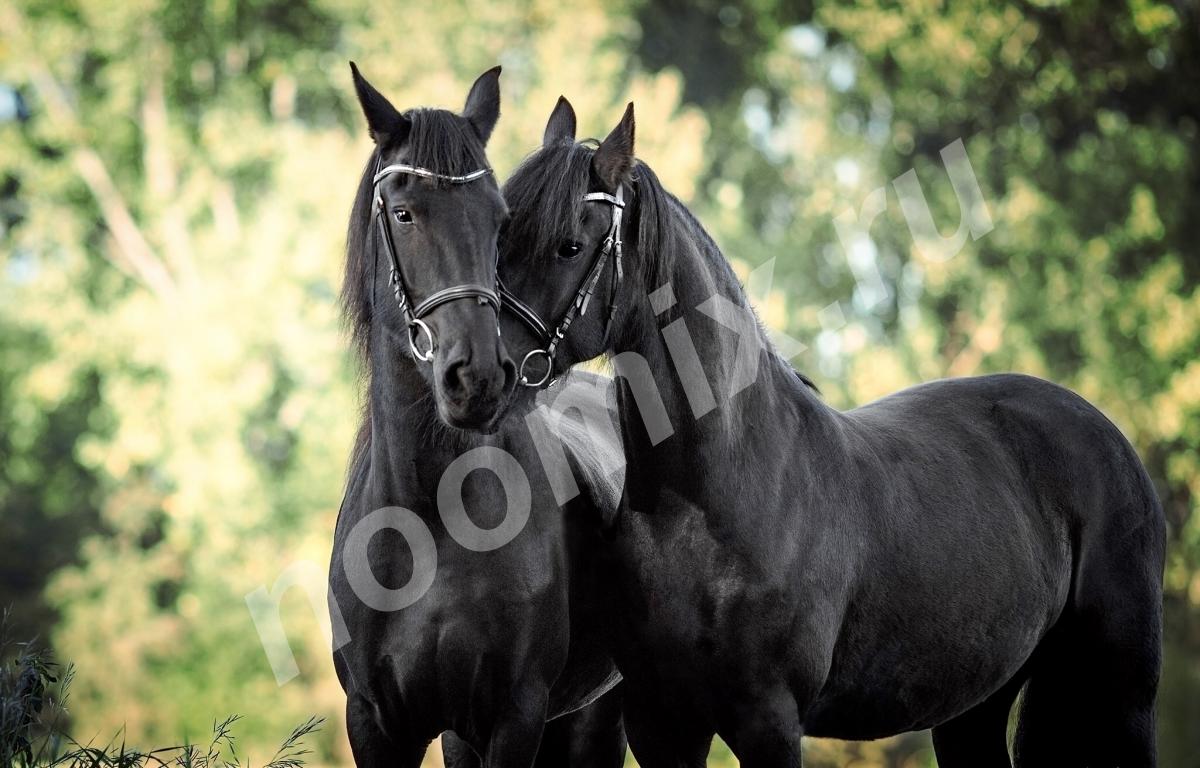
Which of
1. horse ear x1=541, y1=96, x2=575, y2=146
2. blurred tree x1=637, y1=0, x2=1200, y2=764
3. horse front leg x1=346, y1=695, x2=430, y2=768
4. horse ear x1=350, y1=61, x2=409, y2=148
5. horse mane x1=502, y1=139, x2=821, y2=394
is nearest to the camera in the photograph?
horse mane x1=502, y1=139, x2=821, y2=394

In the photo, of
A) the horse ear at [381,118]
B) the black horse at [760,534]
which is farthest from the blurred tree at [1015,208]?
the horse ear at [381,118]

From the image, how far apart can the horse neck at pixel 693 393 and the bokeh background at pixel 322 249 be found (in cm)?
1182

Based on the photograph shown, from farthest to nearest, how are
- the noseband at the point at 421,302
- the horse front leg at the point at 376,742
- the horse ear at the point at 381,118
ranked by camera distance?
the horse front leg at the point at 376,742
the horse ear at the point at 381,118
the noseband at the point at 421,302

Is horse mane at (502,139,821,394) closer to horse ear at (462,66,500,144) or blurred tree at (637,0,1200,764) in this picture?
horse ear at (462,66,500,144)

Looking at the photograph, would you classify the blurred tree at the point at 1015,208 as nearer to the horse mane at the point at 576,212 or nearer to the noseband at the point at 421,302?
the horse mane at the point at 576,212

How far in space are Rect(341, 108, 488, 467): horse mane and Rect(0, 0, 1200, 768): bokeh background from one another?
11739 millimetres

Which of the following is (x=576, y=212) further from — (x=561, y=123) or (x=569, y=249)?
(x=561, y=123)

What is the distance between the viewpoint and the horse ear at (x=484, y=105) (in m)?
3.72

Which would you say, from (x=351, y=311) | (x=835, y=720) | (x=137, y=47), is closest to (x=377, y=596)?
(x=351, y=311)

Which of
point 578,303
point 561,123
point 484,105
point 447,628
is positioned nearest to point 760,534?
point 578,303

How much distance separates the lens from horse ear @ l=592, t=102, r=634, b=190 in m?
3.35

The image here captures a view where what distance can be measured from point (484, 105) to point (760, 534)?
1542mm

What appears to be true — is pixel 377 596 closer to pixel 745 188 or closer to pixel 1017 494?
pixel 1017 494

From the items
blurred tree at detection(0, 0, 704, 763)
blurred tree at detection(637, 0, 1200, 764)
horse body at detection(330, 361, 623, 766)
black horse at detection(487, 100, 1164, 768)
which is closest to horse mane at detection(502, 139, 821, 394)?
black horse at detection(487, 100, 1164, 768)
